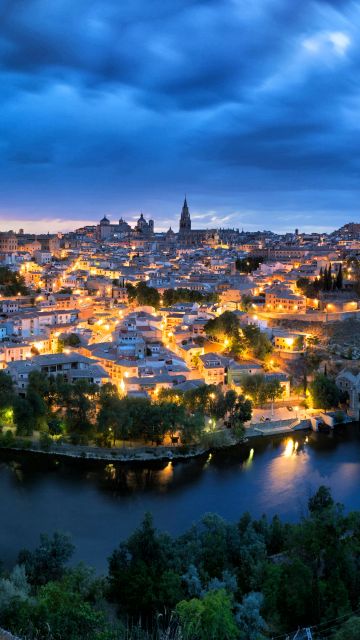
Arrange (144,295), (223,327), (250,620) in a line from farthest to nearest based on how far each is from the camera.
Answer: (144,295), (223,327), (250,620)

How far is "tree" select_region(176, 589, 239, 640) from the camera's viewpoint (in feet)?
10.5

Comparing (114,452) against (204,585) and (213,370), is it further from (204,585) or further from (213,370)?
(204,585)

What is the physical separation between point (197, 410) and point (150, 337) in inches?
130

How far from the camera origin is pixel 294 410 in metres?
9.09

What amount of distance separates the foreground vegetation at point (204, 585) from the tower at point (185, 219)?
30778 mm

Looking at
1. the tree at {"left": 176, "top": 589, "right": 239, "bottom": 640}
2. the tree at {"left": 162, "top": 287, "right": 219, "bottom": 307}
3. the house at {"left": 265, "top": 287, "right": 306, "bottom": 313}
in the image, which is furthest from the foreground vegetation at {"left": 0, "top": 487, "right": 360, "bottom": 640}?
the tree at {"left": 162, "top": 287, "right": 219, "bottom": 307}

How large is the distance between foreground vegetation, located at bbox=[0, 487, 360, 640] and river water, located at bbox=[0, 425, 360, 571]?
0.77 meters

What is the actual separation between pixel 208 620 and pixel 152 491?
10.4ft

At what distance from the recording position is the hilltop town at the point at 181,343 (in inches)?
317

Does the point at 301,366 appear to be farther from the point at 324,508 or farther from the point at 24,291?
the point at 24,291

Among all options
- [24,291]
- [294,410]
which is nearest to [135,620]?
[294,410]

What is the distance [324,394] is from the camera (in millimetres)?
9188

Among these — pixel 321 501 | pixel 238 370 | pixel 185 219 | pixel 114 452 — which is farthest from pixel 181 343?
pixel 185 219

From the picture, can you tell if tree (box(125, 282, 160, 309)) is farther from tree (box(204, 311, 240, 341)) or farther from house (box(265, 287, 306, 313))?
tree (box(204, 311, 240, 341))
